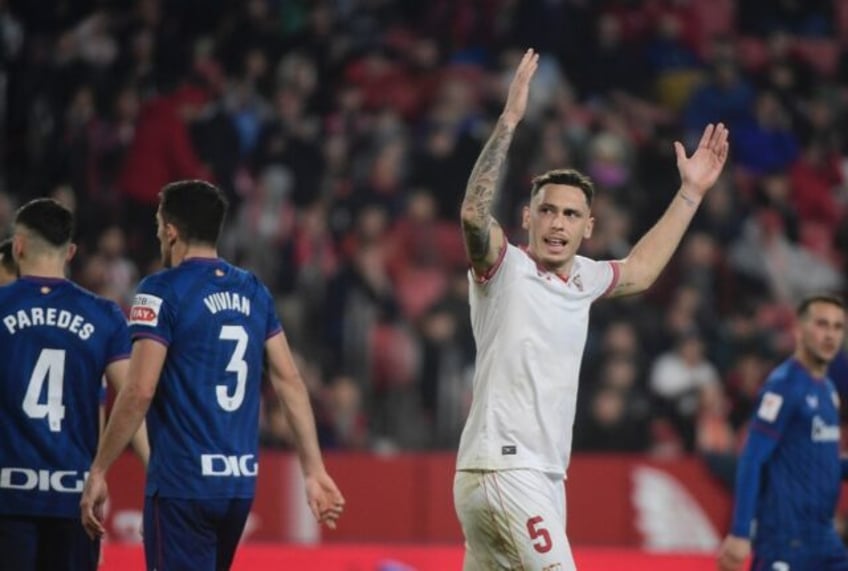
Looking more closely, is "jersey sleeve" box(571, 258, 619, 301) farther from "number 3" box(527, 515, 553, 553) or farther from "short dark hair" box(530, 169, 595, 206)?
"number 3" box(527, 515, 553, 553)

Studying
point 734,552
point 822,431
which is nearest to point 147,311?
point 734,552

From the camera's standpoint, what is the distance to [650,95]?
16938mm

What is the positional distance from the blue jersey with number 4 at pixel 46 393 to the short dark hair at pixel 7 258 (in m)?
0.90

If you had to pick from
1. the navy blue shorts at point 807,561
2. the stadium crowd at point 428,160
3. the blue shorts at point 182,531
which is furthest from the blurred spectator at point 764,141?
the blue shorts at point 182,531

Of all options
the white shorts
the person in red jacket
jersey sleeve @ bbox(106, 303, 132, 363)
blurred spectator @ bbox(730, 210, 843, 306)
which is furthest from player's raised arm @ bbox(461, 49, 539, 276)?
blurred spectator @ bbox(730, 210, 843, 306)

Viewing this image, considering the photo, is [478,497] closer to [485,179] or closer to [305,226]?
[485,179]

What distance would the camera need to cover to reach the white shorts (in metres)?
6.34

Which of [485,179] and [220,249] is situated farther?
[220,249]

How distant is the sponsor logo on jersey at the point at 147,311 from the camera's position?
648 cm

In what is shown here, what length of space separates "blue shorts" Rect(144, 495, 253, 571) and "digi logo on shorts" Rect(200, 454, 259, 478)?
103mm

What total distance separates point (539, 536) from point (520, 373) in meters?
0.62

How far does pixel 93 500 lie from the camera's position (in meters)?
6.45

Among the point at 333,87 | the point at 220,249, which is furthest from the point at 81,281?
the point at 333,87

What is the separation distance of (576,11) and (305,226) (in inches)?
176
